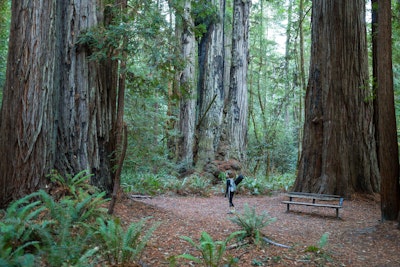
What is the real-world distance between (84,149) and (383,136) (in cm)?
620

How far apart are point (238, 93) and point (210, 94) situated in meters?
1.34

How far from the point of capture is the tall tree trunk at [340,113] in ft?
37.2

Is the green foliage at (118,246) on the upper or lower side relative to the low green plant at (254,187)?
upper

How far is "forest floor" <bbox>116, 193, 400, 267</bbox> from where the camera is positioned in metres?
5.36

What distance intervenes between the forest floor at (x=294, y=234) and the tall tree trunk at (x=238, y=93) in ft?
19.6

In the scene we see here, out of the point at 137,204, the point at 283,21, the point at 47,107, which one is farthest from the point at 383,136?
the point at 283,21

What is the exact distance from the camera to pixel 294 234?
736 cm

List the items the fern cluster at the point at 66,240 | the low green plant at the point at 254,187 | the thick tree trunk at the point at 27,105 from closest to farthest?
1. the fern cluster at the point at 66,240
2. the thick tree trunk at the point at 27,105
3. the low green plant at the point at 254,187

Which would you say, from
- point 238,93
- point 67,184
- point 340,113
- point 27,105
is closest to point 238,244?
point 67,184

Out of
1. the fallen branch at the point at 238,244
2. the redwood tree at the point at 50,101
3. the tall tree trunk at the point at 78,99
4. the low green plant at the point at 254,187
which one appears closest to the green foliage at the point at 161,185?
the low green plant at the point at 254,187

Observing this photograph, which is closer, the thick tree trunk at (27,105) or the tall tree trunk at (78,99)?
the thick tree trunk at (27,105)

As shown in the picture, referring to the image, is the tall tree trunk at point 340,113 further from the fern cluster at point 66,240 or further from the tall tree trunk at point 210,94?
the fern cluster at point 66,240

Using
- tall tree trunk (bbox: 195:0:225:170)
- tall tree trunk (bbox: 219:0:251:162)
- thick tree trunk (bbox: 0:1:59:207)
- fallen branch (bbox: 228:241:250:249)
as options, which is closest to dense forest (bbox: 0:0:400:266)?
thick tree trunk (bbox: 0:1:59:207)

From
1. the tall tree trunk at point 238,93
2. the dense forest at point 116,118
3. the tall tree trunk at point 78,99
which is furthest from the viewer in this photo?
the tall tree trunk at point 238,93
